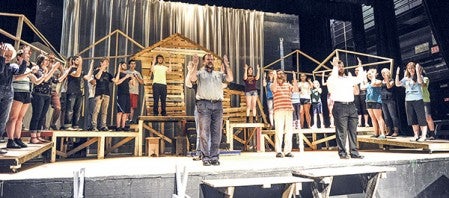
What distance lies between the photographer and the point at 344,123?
5.65 m

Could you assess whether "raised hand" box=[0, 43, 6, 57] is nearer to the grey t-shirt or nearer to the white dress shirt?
the grey t-shirt

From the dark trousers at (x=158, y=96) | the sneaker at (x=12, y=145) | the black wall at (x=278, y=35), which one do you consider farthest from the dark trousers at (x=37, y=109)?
the black wall at (x=278, y=35)

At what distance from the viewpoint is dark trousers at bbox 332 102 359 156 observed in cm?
562

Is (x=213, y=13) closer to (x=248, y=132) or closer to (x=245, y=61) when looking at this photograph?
(x=245, y=61)

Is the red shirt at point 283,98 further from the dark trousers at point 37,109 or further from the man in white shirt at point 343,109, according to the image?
the dark trousers at point 37,109

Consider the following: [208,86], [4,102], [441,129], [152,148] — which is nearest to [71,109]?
[152,148]

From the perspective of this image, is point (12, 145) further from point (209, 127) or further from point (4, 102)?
point (209, 127)

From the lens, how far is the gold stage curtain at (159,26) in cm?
1102

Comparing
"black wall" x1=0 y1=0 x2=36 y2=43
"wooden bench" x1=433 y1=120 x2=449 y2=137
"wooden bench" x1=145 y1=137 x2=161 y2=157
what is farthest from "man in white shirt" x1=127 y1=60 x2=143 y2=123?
"wooden bench" x1=433 y1=120 x2=449 y2=137

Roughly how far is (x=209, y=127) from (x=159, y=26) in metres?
8.29

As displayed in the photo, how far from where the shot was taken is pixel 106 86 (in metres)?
7.24

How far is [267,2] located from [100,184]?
27.3ft

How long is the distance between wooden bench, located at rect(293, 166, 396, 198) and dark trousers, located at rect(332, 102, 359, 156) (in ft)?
3.05

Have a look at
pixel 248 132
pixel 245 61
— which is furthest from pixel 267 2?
pixel 248 132
